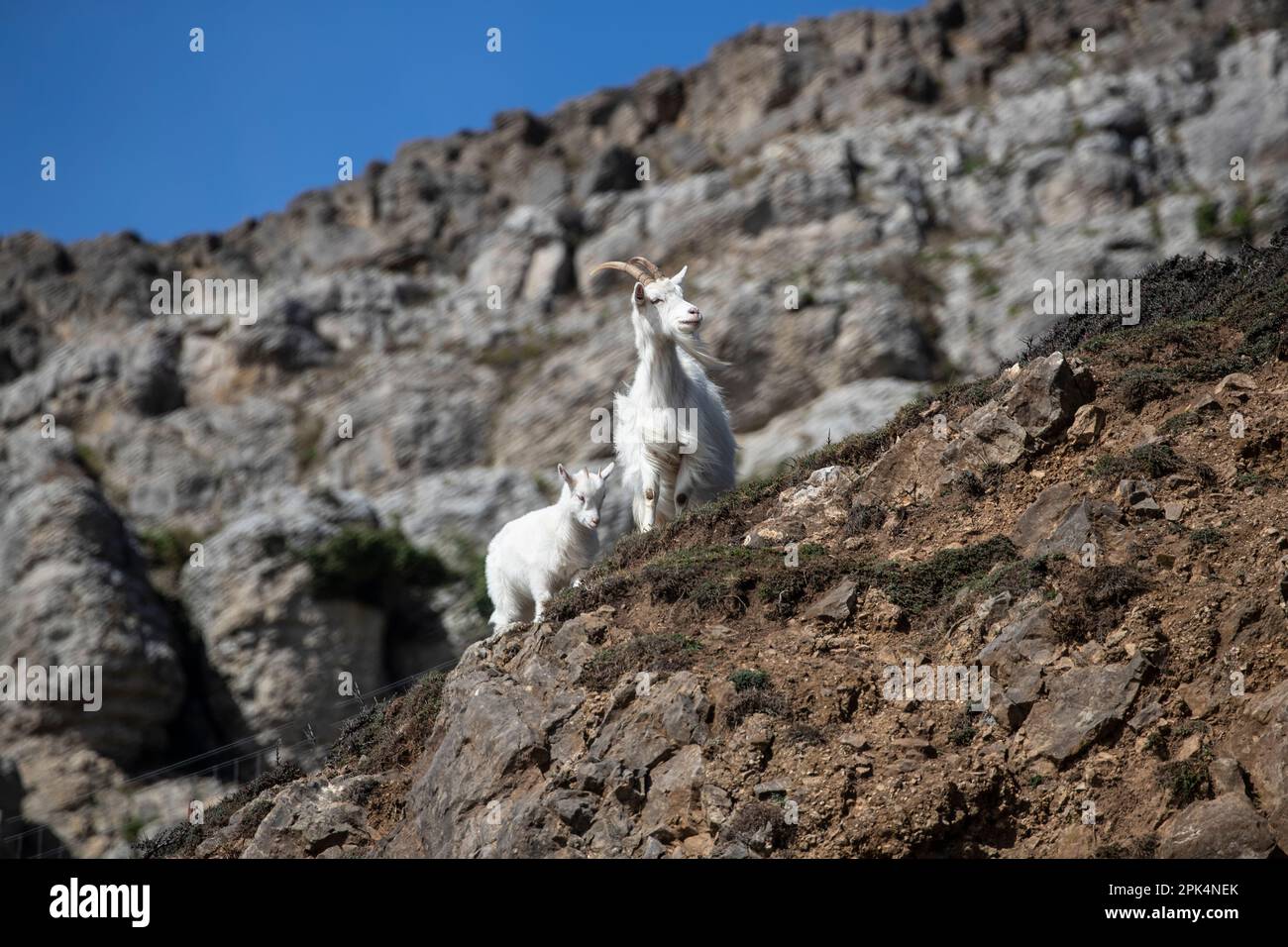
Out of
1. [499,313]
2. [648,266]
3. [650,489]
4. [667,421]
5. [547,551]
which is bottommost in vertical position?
[547,551]

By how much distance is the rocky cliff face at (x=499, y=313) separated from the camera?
170 feet

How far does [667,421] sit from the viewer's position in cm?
1680

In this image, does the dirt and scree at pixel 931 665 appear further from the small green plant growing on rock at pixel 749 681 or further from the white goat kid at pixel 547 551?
the white goat kid at pixel 547 551

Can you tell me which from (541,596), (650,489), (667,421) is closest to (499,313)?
(650,489)

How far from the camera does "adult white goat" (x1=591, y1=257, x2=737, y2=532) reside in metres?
16.8

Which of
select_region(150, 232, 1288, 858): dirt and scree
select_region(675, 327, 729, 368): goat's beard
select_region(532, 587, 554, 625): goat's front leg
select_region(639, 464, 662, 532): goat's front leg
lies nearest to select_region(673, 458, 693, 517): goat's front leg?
select_region(639, 464, 662, 532): goat's front leg

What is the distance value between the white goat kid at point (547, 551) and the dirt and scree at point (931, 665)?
2.37 ft

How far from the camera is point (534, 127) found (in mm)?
85500

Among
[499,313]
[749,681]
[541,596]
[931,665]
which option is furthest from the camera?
[499,313]

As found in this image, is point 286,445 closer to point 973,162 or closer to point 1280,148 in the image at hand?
point 973,162

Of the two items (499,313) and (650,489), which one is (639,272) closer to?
(650,489)

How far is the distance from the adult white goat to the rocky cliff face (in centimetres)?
2957

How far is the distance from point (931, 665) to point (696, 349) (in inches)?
253

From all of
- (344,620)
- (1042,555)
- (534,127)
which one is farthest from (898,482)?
(534,127)
